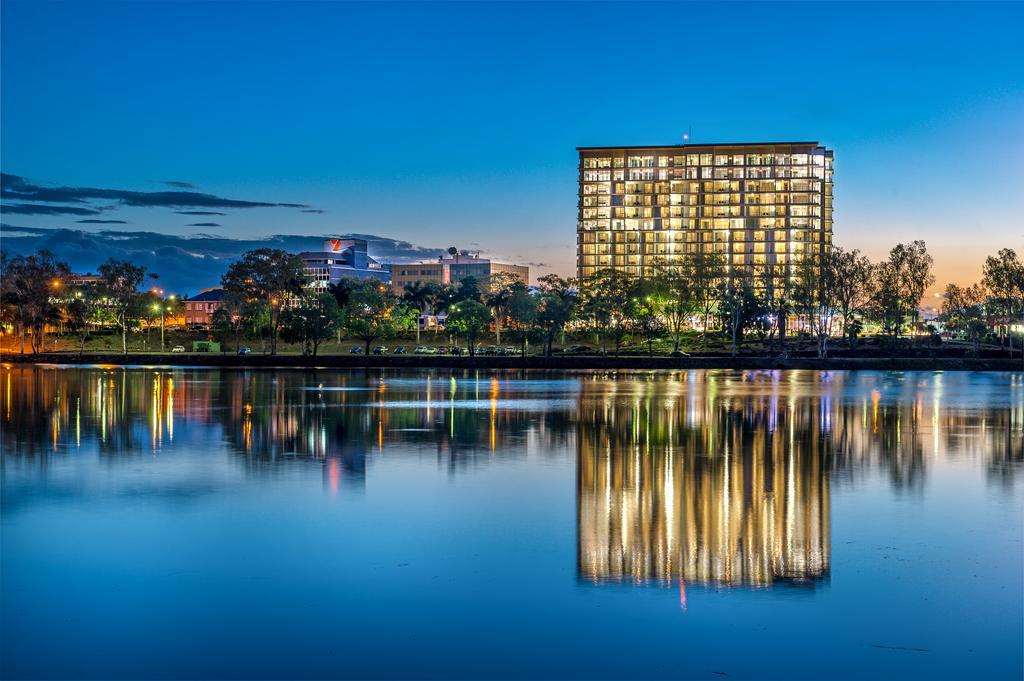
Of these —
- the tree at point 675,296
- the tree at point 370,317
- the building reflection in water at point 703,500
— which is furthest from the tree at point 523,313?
the building reflection in water at point 703,500

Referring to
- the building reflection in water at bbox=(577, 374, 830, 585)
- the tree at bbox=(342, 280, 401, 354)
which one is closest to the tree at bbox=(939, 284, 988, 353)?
the tree at bbox=(342, 280, 401, 354)

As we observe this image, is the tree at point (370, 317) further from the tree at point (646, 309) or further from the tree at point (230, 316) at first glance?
the tree at point (646, 309)

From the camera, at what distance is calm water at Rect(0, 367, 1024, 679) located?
10945 mm

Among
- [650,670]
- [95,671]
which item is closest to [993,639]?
[650,670]

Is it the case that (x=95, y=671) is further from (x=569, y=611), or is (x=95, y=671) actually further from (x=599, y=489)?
(x=599, y=489)

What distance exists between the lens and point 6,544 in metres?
15.8

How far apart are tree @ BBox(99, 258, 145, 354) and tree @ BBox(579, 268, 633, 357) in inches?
2269

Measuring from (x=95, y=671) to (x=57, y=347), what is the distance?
140442 mm

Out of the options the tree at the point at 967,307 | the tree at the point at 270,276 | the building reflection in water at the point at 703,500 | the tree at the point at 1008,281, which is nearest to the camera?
the building reflection in water at the point at 703,500

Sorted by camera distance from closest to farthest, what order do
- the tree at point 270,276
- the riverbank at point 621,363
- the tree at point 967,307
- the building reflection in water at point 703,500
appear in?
the building reflection in water at point 703,500, the riverbank at point 621,363, the tree at point 270,276, the tree at point 967,307

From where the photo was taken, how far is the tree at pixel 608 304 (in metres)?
115

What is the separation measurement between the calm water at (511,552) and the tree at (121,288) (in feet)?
336

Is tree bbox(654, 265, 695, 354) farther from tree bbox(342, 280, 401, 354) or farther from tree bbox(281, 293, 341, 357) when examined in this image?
tree bbox(281, 293, 341, 357)

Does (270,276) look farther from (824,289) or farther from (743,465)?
(743,465)
